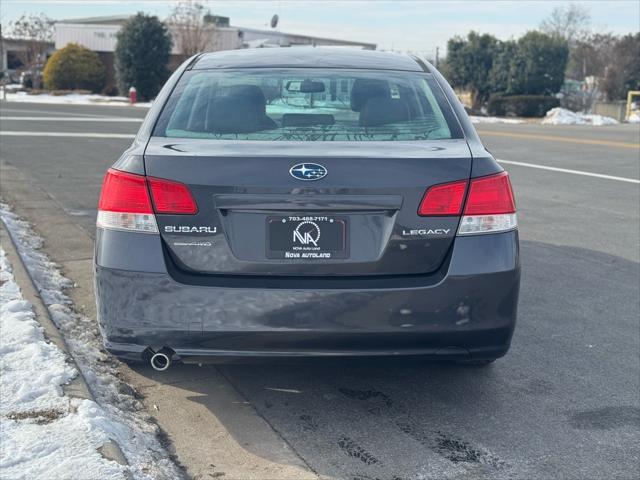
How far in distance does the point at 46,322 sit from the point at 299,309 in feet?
6.42

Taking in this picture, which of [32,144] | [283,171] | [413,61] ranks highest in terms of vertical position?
[413,61]

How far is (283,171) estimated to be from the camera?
353 cm

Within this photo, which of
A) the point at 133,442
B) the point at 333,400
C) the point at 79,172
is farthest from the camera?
the point at 79,172

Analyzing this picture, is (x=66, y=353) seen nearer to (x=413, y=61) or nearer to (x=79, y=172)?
(x=413, y=61)

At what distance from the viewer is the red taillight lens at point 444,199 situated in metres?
3.58

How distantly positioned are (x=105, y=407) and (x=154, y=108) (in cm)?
147

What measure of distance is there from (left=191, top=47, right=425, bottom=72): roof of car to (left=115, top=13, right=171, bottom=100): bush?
131 feet

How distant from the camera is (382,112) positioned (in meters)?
4.19

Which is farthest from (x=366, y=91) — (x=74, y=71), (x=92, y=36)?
(x=92, y=36)

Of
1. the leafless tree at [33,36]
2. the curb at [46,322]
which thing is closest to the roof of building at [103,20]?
the leafless tree at [33,36]

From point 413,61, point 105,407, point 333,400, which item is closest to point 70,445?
point 105,407

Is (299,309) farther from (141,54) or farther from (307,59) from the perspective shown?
(141,54)

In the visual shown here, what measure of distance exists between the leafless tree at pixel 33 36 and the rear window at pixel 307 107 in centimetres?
5325

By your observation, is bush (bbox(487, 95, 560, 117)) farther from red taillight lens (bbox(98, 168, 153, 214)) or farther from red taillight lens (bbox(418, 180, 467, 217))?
red taillight lens (bbox(98, 168, 153, 214))
